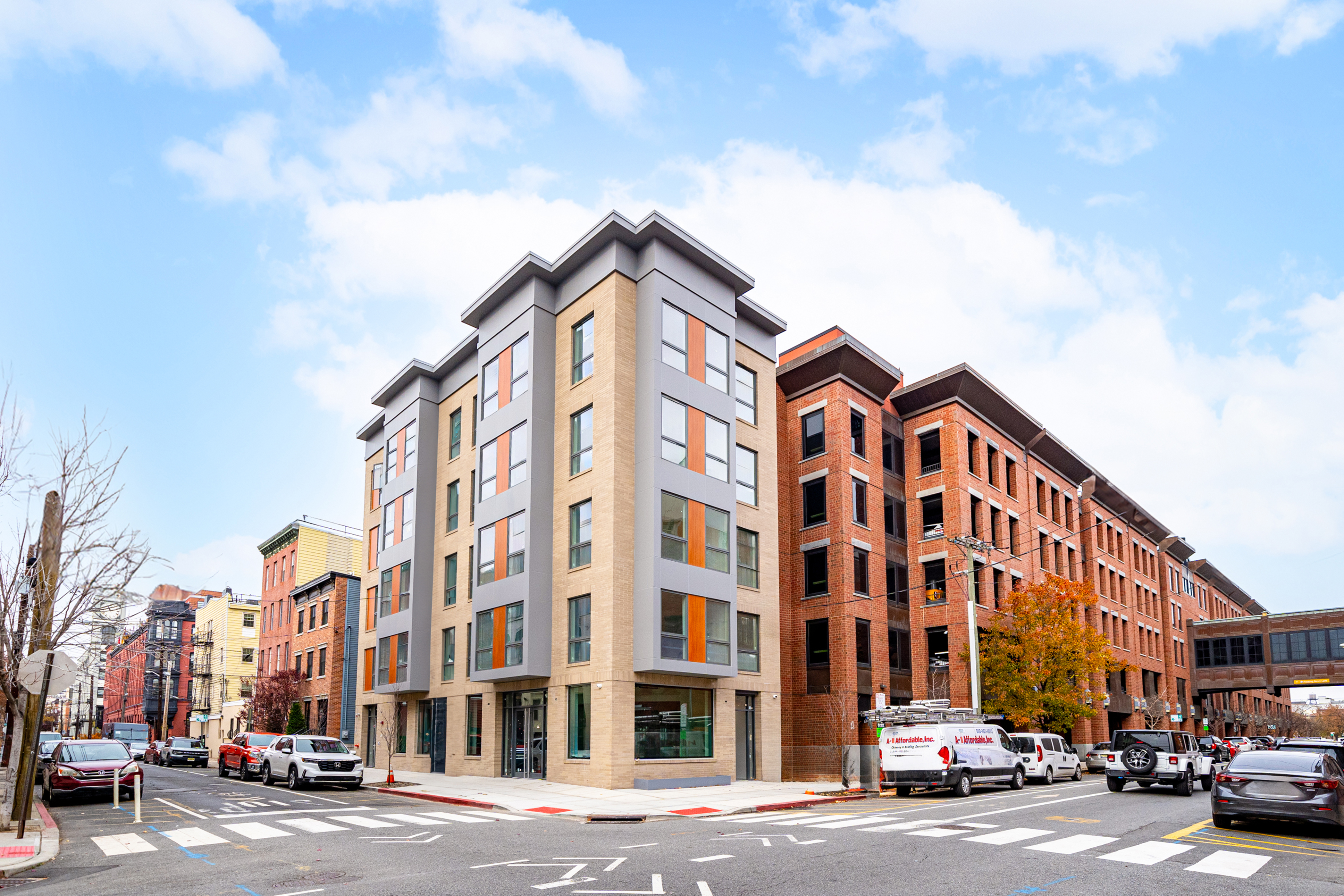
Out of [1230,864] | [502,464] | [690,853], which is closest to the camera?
[1230,864]

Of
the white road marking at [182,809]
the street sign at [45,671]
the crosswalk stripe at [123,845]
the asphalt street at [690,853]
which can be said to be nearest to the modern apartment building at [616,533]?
the asphalt street at [690,853]

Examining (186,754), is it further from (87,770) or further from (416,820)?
(416,820)

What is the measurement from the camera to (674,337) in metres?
31.5

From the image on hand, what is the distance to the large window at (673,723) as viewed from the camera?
28.5m

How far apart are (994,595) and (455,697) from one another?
24134mm

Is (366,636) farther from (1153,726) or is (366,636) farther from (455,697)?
(1153,726)

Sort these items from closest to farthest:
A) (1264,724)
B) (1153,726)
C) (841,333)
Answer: (841,333) < (1153,726) < (1264,724)

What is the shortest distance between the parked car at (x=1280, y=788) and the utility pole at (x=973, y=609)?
13.7 m

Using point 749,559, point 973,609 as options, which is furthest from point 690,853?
point 973,609

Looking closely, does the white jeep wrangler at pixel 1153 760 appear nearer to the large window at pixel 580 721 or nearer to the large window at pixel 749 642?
the large window at pixel 749 642

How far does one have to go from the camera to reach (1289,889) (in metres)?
11.1

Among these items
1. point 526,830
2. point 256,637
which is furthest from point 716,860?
point 256,637

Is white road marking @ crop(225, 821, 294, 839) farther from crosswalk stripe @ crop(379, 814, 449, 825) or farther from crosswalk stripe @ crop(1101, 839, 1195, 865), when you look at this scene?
crosswalk stripe @ crop(1101, 839, 1195, 865)

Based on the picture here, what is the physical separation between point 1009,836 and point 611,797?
39.6 feet
